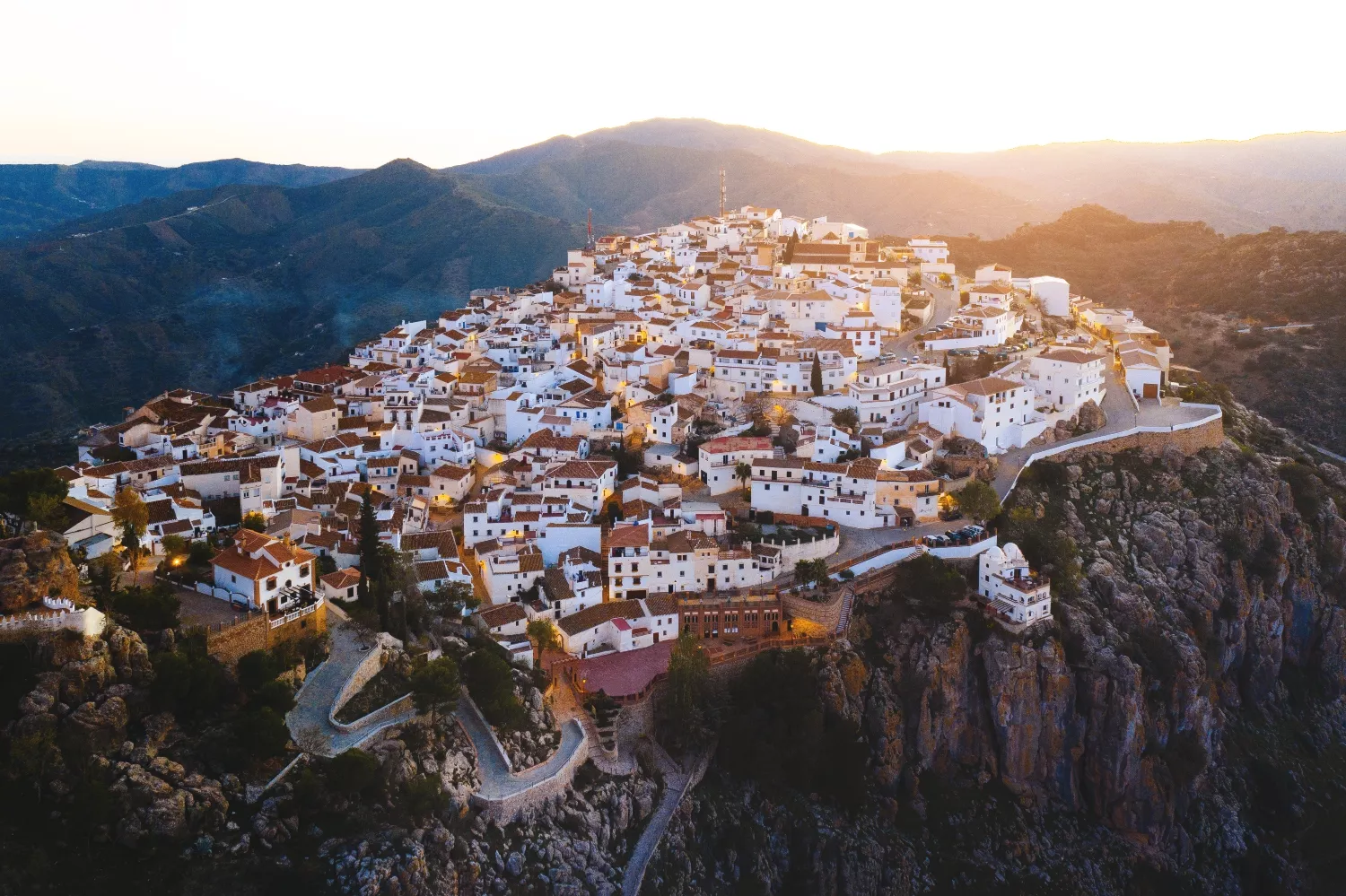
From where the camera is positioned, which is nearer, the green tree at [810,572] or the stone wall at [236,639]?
the stone wall at [236,639]

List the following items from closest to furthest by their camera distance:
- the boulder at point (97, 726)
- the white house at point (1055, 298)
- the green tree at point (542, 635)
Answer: the boulder at point (97, 726)
the green tree at point (542, 635)
the white house at point (1055, 298)

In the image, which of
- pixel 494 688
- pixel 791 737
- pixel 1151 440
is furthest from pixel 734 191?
pixel 494 688

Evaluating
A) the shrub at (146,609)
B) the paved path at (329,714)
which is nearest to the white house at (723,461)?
the paved path at (329,714)

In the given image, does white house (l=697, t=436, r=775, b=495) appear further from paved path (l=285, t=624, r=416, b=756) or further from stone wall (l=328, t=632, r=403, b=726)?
paved path (l=285, t=624, r=416, b=756)

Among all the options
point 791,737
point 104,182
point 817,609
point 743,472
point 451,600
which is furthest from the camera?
point 104,182

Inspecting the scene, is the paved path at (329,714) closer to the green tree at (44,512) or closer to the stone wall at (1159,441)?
the green tree at (44,512)

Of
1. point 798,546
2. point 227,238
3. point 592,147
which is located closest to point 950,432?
point 798,546

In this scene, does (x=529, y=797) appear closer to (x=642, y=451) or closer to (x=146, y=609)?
(x=146, y=609)

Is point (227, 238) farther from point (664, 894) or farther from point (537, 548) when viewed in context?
point (664, 894)
